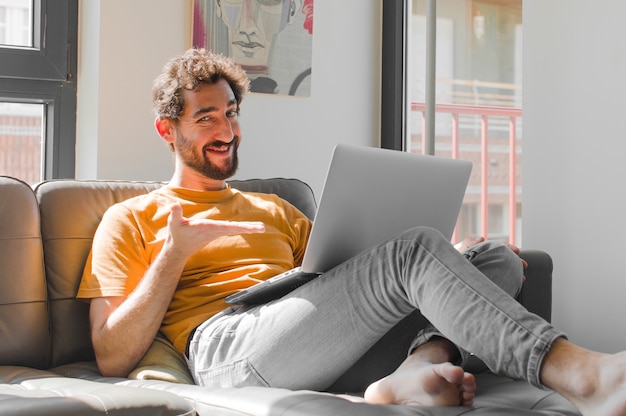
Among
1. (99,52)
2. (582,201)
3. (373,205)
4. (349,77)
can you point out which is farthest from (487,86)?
(373,205)

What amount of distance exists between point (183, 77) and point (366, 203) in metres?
0.76

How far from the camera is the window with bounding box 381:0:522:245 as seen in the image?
330 cm

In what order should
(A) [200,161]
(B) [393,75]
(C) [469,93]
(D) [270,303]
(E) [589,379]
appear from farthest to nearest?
(C) [469,93]
(B) [393,75]
(A) [200,161]
(D) [270,303]
(E) [589,379]

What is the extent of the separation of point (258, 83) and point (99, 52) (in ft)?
2.04

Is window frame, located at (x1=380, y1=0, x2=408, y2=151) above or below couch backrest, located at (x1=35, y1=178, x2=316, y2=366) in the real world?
above

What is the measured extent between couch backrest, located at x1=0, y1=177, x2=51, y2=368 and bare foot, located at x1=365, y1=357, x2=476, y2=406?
0.86 meters

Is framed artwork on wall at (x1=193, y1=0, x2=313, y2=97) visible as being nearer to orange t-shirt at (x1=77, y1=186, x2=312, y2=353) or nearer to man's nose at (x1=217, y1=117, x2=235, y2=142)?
man's nose at (x1=217, y1=117, x2=235, y2=142)

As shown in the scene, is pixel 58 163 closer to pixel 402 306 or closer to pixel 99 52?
pixel 99 52

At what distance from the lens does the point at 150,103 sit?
2711 mm

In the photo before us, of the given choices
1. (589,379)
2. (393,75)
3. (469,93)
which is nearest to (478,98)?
(469,93)

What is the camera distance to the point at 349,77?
128 inches

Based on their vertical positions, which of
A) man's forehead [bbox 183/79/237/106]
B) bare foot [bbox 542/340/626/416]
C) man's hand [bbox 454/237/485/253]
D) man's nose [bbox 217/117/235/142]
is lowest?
bare foot [bbox 542/340/626/416]

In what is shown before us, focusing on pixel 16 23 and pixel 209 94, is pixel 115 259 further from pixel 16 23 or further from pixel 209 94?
pixel 16 23

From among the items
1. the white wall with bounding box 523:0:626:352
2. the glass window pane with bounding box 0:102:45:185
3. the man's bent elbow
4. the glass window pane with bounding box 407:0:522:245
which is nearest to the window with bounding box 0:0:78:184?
the glass window pane with bounding box 0:102:45:185
